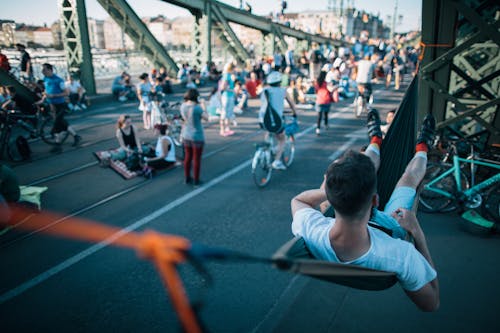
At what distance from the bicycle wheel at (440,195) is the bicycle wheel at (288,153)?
3111mm

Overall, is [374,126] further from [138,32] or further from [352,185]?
[138,32]

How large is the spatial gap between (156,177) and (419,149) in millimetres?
5362

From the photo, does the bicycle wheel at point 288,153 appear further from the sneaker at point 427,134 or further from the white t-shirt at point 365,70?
the white t-shirt at point 365,70

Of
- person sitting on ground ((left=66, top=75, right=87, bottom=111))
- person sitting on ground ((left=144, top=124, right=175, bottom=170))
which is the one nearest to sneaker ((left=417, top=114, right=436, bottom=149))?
person sitting on ground ((left=144, top=124, right=175, bottom=170))

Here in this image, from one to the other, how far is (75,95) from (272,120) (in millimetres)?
10337

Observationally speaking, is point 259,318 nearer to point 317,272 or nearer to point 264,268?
point 264,268

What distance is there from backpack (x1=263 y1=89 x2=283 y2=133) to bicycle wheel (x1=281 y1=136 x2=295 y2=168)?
966mm

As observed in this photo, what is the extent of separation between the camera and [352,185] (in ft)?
5.83

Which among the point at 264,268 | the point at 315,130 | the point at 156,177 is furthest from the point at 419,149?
the point at 315,130

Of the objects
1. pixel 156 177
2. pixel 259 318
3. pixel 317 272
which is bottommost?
pixel 259 318

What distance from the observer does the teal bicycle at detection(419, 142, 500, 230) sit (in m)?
5.00

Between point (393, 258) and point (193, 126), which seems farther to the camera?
point (193, 126)

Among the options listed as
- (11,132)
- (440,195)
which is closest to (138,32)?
(11,132)

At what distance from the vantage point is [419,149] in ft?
12.1
